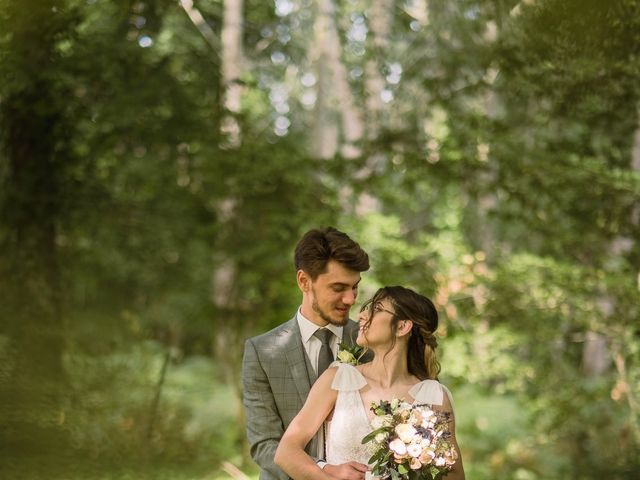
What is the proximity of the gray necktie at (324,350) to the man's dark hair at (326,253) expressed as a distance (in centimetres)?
23

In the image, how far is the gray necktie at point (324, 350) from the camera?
3.43m

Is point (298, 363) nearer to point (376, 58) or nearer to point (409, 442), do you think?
point (409, 442)

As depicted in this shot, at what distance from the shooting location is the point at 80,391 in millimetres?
9109

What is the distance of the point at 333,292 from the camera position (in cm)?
333

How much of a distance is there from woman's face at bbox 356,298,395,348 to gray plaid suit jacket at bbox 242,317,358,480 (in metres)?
0.29

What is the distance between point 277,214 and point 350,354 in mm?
6847

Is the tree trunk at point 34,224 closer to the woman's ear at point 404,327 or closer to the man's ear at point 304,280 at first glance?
the man's ear at point 304,280

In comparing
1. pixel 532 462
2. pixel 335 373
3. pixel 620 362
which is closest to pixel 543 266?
pixel 620 362

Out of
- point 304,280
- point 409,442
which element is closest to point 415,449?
point 409,442

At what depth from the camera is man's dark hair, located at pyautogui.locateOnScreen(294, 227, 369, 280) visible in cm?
333

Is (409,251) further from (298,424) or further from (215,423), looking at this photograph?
(298,424)

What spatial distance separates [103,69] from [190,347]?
1230cm

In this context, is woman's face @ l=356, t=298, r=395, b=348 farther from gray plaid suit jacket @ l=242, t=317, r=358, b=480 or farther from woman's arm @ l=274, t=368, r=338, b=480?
gray plaid suit jacket @ l=242, t=317, r=358, b=480

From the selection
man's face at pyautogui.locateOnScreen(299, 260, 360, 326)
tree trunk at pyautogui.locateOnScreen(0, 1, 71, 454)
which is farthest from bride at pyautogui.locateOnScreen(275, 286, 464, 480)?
tree trunk at pyautogui.locateOnScreen(0, 1, 71, 454)
